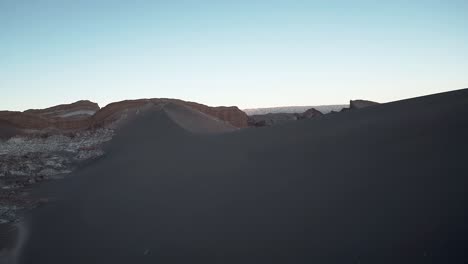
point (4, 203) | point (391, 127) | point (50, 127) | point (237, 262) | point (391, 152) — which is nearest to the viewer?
point (237, 262)

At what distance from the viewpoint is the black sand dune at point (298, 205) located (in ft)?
12.3

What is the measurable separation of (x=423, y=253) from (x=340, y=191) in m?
1.68

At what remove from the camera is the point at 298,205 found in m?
4.91

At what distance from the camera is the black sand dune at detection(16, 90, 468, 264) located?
374cm

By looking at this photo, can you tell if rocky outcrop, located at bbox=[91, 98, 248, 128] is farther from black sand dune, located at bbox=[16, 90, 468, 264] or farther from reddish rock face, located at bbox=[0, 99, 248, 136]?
black sand dune, located at bbox=[16, 90, 468, 264]

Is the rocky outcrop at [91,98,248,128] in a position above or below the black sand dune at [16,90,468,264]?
above

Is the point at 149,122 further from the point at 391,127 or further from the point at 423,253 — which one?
the point at 423,253

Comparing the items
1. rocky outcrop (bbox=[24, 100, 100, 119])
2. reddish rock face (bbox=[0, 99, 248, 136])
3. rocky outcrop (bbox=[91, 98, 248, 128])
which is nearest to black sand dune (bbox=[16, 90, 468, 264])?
rocky outcrop (bbox=[91, 98, 248, 128])

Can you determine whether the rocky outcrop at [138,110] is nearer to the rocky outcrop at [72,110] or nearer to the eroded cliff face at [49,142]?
the eroded cliff face at [49,142]

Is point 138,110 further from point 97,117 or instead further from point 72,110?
point 72,110

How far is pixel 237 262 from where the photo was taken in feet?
13.2

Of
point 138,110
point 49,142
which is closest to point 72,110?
point 138,110

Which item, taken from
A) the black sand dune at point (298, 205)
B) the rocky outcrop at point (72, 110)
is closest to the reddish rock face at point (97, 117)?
the rocky outcrop at point (72, 110)

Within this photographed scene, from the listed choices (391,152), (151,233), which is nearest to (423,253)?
(391,152)
